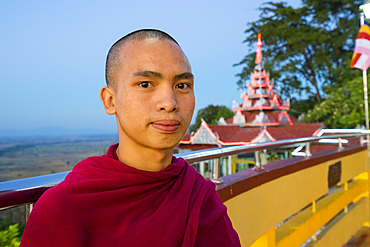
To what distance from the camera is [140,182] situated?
0.87 meters

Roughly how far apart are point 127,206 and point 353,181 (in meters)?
5.05

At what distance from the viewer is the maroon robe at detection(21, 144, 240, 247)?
74 cm

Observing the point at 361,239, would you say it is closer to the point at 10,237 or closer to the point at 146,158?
the point at 146,158

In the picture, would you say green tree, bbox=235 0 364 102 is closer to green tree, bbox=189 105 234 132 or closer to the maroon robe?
green tree, bbox=189 105 234 132

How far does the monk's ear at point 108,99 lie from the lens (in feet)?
3.32

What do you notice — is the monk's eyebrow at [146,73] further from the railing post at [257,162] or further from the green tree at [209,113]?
the green tree at [209,113]

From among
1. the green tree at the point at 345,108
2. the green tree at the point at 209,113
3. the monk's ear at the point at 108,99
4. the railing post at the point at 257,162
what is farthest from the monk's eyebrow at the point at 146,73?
the green tree at the point at 209,113

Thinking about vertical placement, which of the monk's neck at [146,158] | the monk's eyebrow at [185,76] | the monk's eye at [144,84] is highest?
the monk's eyebrow at [185,76]

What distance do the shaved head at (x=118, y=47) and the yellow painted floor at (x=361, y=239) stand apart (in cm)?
400

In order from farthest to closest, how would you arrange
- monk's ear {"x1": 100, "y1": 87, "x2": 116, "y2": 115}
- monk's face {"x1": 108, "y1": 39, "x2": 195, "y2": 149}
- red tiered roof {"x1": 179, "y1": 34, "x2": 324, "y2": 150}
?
red tiered roof {"x1": 179, "y1": 34, "x2": 324, "y2": 150} → monk's ear {"x1": 100, "y1": 87, "x2": 116, "y2": 115} → monk's face {"x1": 108, "y1": 39, "x2": 195, "y2": 149}

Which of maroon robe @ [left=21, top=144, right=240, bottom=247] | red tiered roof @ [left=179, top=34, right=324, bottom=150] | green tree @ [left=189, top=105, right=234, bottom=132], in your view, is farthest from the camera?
green tree @ [left=189, top=105, right=234, bottom=132]

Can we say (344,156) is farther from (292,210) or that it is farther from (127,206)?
(127,206)

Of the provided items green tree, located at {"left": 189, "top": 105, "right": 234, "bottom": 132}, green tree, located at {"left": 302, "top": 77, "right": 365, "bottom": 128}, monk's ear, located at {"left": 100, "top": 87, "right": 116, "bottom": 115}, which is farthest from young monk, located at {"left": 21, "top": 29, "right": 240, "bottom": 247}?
green tree, located at {"left": 189, "top": 105, "right": 234, "bottom": 132}

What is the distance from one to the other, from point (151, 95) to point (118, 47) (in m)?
0.21
